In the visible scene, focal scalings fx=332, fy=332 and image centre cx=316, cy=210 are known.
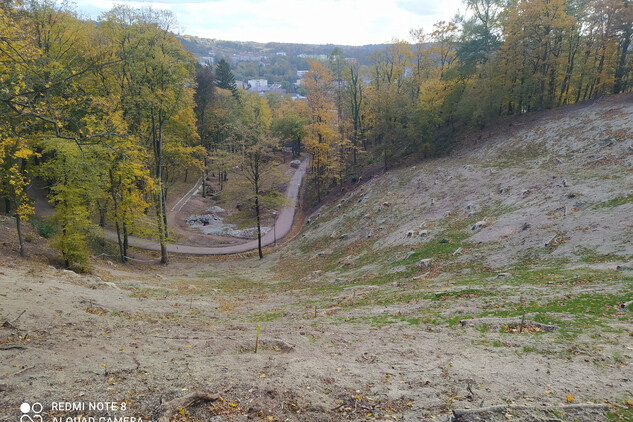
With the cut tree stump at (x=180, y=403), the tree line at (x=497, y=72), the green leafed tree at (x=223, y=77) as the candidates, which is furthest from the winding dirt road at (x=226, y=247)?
the cut tree stump at (x=180, y=403)

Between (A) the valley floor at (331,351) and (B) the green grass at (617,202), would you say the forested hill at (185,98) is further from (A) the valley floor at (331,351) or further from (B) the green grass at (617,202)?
(B) the green grass at (617,202)

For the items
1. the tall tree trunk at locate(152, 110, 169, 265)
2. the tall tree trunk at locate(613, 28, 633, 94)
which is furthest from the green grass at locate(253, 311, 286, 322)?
the tall tree trunk at locate(613, 28, 633, 94)

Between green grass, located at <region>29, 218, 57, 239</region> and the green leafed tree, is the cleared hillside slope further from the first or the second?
the green leafed tree

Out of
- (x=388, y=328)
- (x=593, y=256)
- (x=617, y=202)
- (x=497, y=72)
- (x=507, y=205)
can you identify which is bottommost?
(x=388, y=328)

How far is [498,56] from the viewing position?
118 ft

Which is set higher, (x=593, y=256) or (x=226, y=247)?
(x=593, y=256)

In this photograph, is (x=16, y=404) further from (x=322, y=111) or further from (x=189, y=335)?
(x=322, y=111)

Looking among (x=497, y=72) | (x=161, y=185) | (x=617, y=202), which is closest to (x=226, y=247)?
(x=161, y=185)

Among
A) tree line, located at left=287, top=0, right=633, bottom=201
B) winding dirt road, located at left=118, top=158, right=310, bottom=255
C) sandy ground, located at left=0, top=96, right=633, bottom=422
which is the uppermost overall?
tree line, located at left=287, top=0, right=633, bottom=201

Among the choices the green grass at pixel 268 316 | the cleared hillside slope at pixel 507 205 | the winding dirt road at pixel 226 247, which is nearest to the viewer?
the green grass at pixel 268 316

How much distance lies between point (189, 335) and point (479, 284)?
10.4 m

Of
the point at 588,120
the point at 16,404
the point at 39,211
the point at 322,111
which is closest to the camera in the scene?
the point at 16,404

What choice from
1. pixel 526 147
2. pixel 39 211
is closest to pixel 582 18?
pixel 526 147

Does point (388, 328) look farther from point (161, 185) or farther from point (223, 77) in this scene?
point (223, 77)
